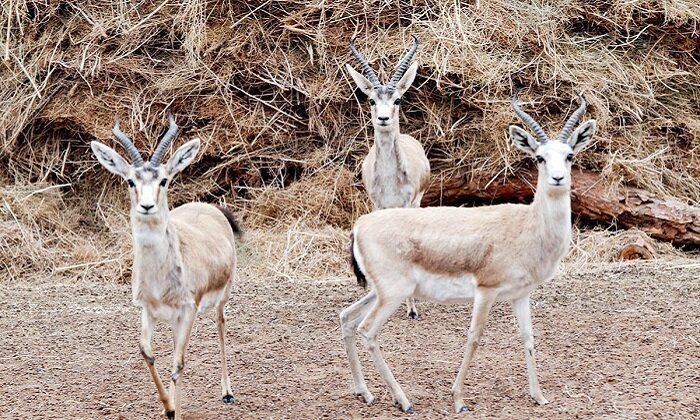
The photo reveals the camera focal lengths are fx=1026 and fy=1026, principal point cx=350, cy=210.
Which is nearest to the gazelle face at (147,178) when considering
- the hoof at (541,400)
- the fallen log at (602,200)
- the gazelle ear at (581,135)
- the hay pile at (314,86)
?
the gazelle ear at (581,135)

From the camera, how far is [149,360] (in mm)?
5594

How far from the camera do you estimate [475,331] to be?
578 cm

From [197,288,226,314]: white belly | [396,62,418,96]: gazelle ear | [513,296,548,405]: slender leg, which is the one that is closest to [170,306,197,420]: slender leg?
[197,288,226,314]: white belly

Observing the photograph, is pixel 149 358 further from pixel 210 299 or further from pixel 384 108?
pixel 384 108

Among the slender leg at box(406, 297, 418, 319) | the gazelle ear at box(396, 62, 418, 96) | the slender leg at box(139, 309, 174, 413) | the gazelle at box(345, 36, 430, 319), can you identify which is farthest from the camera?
the gazelle ear at box(396, 62, 418, 96)

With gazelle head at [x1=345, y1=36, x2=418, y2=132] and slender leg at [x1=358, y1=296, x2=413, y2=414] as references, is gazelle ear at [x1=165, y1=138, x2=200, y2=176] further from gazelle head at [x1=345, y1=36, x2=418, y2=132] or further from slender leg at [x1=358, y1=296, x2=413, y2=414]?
gazelle head at [x1=345, y1=36, x2=418, y2=132]

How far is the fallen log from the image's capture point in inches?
378

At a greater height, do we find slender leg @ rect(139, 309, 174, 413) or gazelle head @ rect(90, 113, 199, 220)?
gazelle head @ rect(90, 113, 199, 220)

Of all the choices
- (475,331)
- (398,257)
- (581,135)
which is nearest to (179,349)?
(398,257)

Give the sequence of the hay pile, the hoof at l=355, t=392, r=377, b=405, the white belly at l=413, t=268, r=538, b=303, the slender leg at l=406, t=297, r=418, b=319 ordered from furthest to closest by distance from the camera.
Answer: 1. the hay pile
2. the slender leg at l=406, t=297, r=418, b=319
3. the hoof at l=355, t=392, r=377, b=405
4. the white belly at l=413, t=268, r=538, b=303

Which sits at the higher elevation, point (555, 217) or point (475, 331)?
point (555, 217)

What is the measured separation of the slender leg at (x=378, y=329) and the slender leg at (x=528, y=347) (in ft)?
2.32

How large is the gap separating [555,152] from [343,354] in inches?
82.0

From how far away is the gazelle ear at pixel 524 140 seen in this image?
6.01 metres
